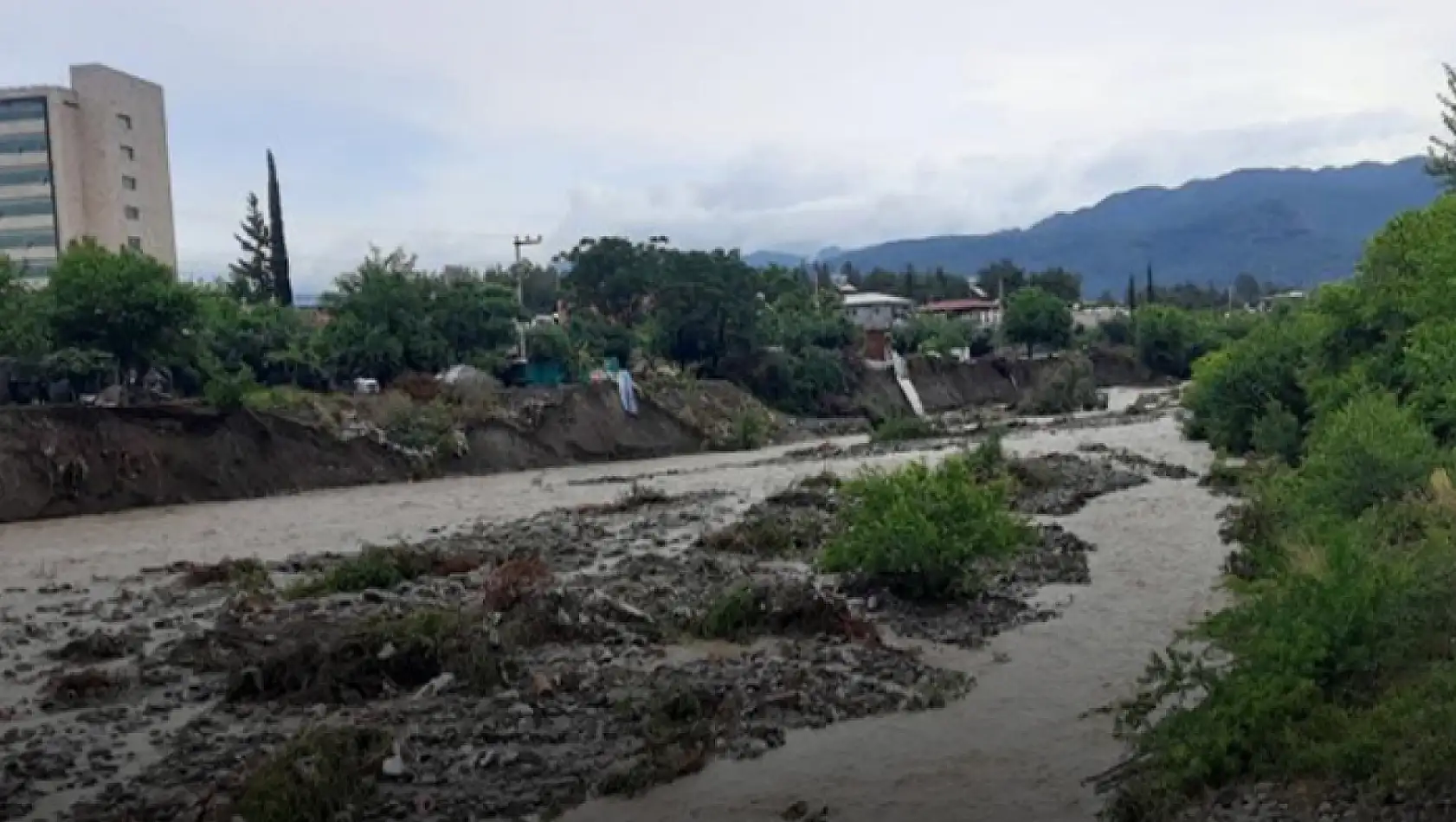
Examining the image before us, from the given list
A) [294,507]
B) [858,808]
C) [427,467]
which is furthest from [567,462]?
[858,808]

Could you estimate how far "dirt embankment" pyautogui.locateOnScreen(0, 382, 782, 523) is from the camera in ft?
120

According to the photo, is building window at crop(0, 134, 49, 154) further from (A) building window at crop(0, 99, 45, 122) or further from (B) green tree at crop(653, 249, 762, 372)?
(B) green tree at crop(653, 249, 762, 372)

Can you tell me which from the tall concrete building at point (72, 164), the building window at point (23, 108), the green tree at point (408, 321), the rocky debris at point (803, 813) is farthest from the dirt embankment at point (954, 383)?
the rocky debris at point (803, 813)

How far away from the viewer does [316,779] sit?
10.7 m

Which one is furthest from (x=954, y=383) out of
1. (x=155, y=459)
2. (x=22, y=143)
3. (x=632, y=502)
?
(x=22, y=143)

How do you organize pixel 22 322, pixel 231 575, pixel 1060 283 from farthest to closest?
pixel 1060 283, pixel 22 322, pixel 231 575

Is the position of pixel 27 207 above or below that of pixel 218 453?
Answer: above

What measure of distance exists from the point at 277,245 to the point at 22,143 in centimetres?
2104

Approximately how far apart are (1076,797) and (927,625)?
677 centimetres

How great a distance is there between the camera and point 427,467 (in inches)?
1731

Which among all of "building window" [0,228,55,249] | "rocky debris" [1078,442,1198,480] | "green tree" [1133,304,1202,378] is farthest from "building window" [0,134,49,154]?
"green tree" [1133,304,1202,378]

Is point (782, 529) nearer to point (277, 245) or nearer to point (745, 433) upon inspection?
point (745, 433)

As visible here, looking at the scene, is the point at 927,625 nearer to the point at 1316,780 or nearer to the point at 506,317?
the point at 1316,780

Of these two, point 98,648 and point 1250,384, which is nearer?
point 98,648
